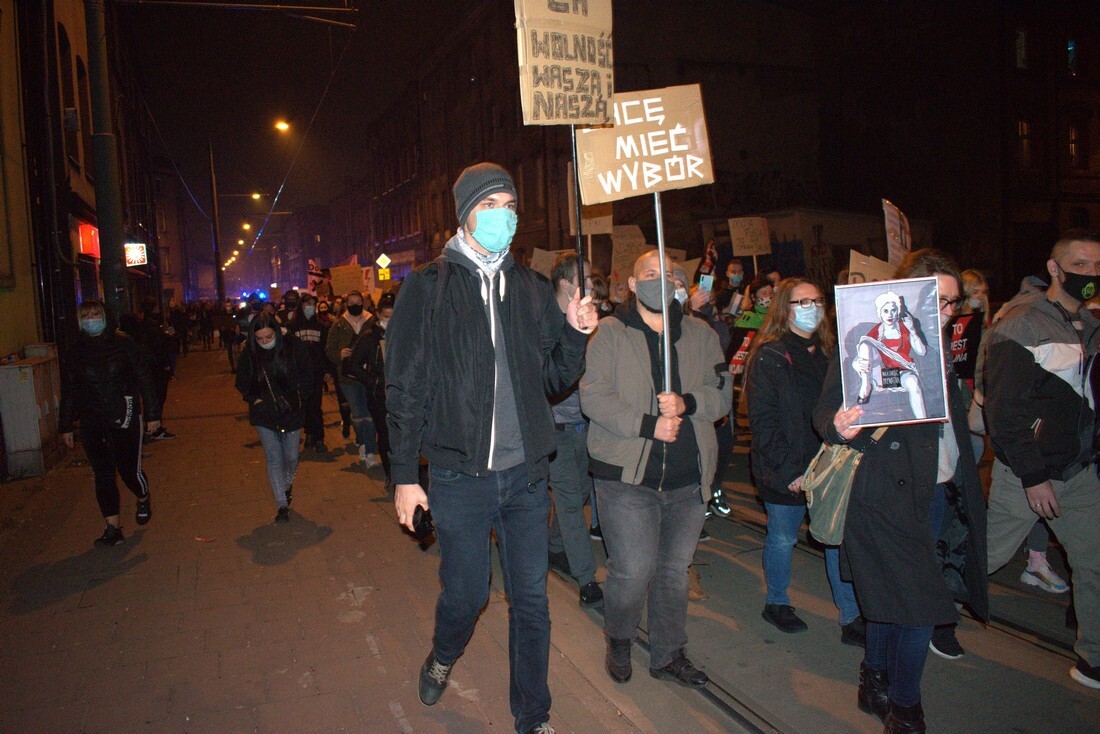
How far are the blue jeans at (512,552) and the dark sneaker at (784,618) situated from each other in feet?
6.10

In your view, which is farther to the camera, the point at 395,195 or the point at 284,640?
the point at 395,195

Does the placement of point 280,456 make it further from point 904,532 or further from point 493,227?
point 904,532

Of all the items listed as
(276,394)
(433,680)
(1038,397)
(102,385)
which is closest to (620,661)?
(433,680)

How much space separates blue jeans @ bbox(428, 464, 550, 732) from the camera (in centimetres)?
325

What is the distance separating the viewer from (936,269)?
3648 millimetres

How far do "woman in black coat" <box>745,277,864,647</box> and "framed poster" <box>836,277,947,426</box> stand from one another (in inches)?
48.7

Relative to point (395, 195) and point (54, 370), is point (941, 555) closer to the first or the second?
point (54, 370)

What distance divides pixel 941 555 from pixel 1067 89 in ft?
101

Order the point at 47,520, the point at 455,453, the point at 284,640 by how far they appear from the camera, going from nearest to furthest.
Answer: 1. the point at 455,453
2. the point at 284,640
3. the point at 47,520

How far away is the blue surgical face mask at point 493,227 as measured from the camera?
3275mm

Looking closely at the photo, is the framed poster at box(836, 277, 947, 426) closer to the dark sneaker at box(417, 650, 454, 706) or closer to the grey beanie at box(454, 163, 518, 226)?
the grey beanie at box(454, 163, 518, 226)

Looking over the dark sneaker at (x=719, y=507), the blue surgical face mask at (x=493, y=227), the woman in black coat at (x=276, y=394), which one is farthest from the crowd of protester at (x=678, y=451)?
the woman in black coat at (x=276, y=394)

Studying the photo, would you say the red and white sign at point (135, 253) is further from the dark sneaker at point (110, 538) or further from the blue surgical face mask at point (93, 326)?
the dark sneaker at point (110, 538)

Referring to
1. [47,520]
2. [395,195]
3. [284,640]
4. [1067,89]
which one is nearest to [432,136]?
[395,195]
